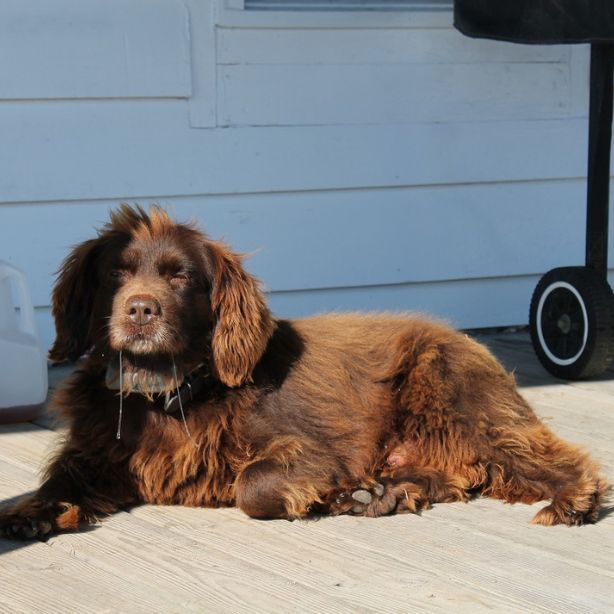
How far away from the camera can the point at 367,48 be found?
655 cm

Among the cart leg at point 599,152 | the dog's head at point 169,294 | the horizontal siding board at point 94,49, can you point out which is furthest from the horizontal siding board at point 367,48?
the dog's head at point 169,294

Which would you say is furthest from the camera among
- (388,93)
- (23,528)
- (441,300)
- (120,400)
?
(441,300)

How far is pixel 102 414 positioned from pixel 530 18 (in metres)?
2.83

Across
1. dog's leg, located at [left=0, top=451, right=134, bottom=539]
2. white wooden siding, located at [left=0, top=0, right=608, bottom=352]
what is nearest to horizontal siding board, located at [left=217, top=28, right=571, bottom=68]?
white wooden siding, located at [left=0, top=0, right=608, bottom=352]

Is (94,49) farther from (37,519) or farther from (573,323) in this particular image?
(37,519)

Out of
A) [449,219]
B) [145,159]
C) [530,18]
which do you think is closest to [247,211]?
[145,159]

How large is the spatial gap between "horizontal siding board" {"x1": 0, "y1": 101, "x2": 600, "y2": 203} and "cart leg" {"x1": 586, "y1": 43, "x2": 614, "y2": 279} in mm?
1191

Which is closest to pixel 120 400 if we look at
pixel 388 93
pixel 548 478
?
pixel 548 478

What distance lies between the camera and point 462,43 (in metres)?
6.77

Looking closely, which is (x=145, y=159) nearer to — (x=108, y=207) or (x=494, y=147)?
(x=108, y=207)

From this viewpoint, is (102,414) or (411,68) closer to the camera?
(102,414)

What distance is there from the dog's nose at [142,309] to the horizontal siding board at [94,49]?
261 centimetres

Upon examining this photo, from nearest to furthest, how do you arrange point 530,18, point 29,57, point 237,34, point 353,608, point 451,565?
1. point 353,608
2. point 451,565
3. point 530,18
4. point 29,57
5. point 237,34

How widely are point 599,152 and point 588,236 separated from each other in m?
0.41
